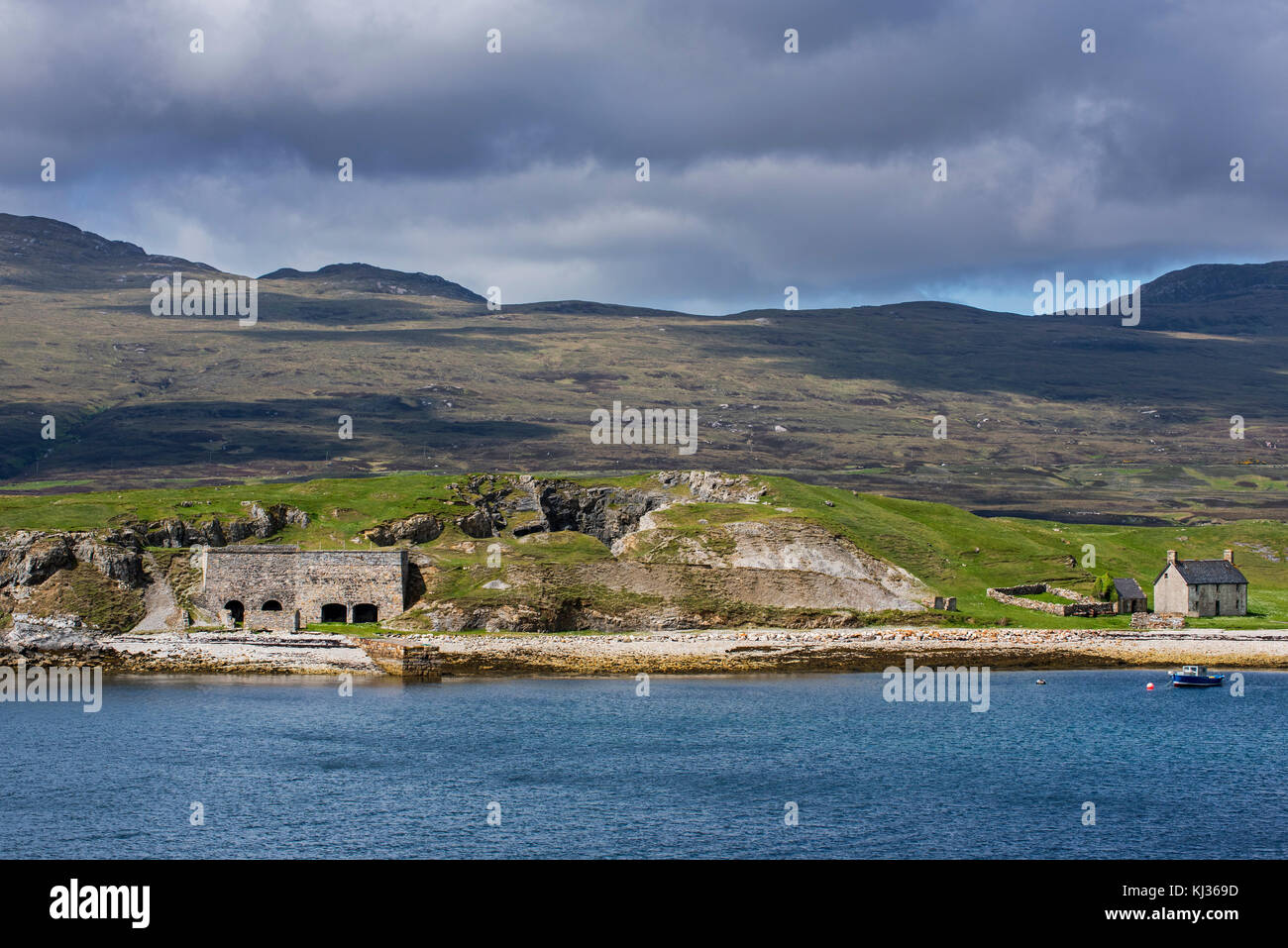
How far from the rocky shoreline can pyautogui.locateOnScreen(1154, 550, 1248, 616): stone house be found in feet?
23.8

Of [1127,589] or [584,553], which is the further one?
[584,553]

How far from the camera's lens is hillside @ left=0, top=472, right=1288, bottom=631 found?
85.6 metres

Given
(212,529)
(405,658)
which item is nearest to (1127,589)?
(405,658)

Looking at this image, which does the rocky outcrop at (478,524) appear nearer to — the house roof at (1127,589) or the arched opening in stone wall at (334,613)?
the arched opening in stone wall at (334,613)

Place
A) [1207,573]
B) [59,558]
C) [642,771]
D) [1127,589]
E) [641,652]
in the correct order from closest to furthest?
[642,771] < [641,652] < [59,558] < [1207,573] < [1127,589]

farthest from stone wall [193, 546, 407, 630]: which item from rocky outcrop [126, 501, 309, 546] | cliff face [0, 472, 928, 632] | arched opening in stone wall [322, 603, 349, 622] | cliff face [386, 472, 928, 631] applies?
rocky outcrop [126, 501, 309, 546]

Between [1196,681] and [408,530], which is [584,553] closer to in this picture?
[408,530]

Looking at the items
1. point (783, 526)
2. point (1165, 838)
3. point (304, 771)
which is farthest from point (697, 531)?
point (1165, 838)

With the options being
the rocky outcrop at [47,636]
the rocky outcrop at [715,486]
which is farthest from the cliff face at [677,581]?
the rocky outcrop at [47,636]

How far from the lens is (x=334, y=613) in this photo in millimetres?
87625

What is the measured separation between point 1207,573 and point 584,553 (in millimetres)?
45181

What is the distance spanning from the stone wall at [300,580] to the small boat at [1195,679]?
4885 cm
